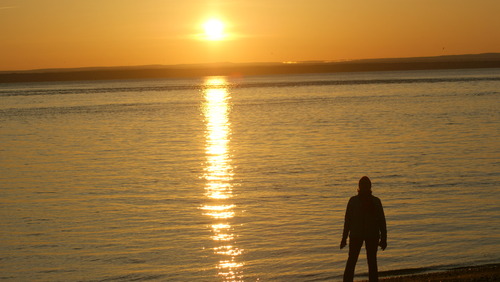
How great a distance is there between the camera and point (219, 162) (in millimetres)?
32156

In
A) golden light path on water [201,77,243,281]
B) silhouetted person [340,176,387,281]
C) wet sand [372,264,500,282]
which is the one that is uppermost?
silhouetted person [340,176,387,281]

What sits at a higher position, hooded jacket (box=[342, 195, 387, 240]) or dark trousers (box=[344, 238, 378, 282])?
hooded jacket (box=[342, 195, 387, 240])

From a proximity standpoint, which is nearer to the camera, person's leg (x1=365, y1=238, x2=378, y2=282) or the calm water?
person's leg (x1=365, y1=238, x2=378, y2=282)

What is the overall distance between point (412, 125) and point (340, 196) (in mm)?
26240

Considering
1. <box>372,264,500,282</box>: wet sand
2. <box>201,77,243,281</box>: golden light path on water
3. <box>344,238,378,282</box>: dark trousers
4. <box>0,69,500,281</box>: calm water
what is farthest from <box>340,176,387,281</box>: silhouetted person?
<box>201,77,243,281</box>: golden light path on water

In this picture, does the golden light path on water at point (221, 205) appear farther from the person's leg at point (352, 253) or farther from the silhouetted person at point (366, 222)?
the silhouetted person at point (366, 222)

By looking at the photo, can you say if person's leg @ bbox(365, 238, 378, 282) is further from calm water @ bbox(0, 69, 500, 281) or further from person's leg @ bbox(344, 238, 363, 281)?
calm water @ bbox(0, 69, 500, 281)

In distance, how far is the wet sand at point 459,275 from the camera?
42.3 ft

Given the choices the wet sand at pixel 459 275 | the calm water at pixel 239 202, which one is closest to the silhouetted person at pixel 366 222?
the wet sand at pixel 459 275

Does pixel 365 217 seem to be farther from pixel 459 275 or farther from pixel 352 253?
pixel 459 275

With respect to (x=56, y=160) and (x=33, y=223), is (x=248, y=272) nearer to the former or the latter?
(x=33, y=223)

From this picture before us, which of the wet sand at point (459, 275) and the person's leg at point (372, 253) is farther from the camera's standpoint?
the wet sand at point (459, 275)

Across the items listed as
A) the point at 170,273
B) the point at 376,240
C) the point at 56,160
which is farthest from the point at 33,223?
the point at 56,160

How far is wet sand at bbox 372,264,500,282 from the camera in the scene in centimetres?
1288
